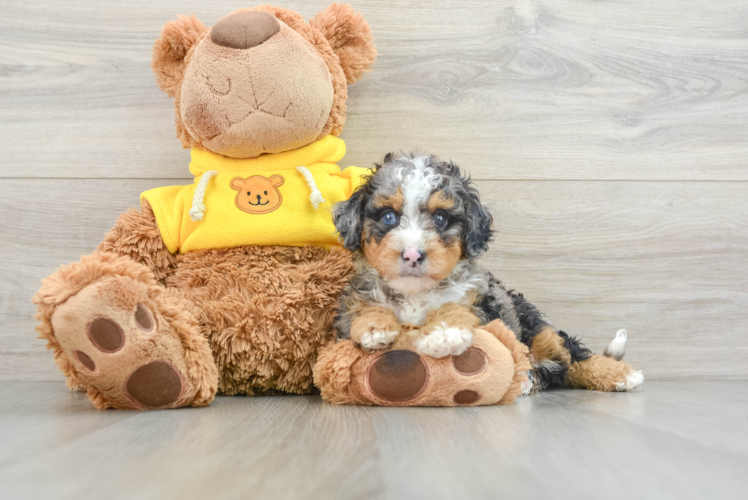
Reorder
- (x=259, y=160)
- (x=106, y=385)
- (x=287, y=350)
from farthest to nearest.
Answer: (x=259, y=160), (x=287, y=350), (x=106, y=385)

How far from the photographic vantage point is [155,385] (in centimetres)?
124

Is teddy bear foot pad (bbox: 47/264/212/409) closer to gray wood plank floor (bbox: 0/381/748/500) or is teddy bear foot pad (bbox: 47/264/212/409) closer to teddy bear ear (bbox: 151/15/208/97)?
gray wood plank floor (bbox: 0/381/748/500)

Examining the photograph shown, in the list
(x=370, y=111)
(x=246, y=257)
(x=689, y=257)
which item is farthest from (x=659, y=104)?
(x=246, y=257)

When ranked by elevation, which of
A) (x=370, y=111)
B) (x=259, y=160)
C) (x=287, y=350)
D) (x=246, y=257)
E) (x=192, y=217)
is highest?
(x=370, y=111)

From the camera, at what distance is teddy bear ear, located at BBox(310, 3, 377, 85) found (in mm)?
1712

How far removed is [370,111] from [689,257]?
1.26 meters

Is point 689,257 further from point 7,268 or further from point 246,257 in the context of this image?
point 7,268

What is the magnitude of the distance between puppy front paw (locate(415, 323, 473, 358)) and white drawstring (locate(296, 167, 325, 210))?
51 cm

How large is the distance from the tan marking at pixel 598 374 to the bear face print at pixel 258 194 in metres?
1.01

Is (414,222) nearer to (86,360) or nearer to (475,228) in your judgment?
(475,228)

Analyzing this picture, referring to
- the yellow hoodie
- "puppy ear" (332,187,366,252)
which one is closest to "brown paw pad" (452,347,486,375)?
"puppy ear" (332,187,366,252)

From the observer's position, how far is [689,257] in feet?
6.78

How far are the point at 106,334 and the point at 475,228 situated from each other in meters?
0.86

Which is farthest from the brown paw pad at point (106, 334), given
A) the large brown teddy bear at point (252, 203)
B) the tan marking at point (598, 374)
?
the tan marking at point (598, 374)
